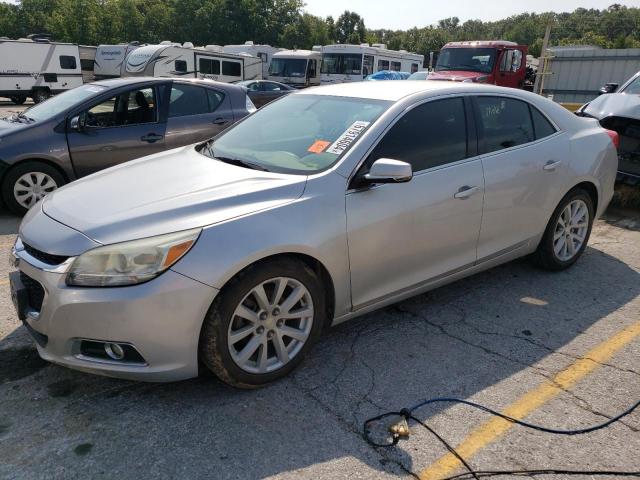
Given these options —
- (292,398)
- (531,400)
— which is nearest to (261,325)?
(292,398)

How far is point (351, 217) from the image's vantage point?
299 cm

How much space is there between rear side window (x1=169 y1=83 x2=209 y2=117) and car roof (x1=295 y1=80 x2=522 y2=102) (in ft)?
9.96

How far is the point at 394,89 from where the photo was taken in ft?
12.0

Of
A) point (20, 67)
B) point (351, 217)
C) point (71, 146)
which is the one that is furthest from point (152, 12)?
point (351, 217)

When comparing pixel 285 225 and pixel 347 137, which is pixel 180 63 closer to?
pixel 347 137

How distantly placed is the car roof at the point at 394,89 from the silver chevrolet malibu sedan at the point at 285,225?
2 centimetres

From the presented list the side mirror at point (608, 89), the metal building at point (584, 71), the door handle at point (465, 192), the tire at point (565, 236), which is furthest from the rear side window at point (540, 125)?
the metal building at point (584, 71)

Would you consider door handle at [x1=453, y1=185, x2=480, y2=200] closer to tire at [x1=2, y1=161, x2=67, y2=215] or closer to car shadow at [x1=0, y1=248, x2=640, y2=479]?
car shadow at [x1=0, y1=248, x2=640, y2=479]

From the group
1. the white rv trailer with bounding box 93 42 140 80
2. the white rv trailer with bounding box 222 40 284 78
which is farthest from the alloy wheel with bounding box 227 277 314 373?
the white rv trailer with bounding box 222 40 284 78

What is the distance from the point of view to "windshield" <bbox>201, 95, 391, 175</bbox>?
10.5 ft

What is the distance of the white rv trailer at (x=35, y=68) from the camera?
22125mm

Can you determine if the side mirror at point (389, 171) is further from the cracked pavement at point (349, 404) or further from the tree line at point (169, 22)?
the tree line at point (169, 22)

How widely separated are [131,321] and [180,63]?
73.0 feet

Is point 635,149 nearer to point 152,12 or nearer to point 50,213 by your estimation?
point 50,213
